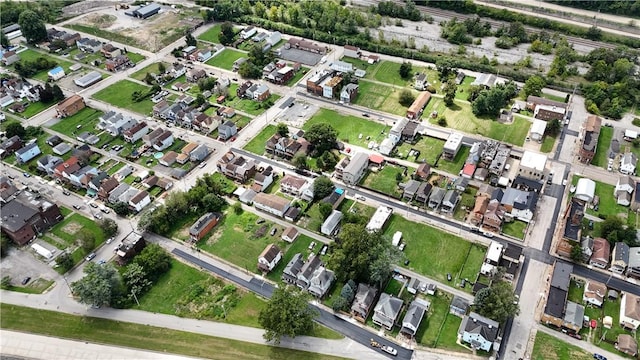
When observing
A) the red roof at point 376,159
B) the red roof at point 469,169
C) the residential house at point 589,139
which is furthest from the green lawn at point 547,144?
the red roof at point 376,159

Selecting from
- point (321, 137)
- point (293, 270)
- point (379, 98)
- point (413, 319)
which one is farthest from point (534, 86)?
point (293, 270)

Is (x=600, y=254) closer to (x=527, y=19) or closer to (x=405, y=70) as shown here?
(x=405, y=70)

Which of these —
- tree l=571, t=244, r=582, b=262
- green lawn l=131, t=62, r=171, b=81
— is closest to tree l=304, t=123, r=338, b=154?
tree l=571, t=244, r=582, b=262

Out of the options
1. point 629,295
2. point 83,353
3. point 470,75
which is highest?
point 470,75

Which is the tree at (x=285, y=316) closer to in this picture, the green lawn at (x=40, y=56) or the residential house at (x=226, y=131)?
the residential house at (x=226, y=131)

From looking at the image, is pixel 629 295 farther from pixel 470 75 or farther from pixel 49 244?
pixel 49 244

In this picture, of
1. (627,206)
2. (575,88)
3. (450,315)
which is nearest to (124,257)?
(450,315)
